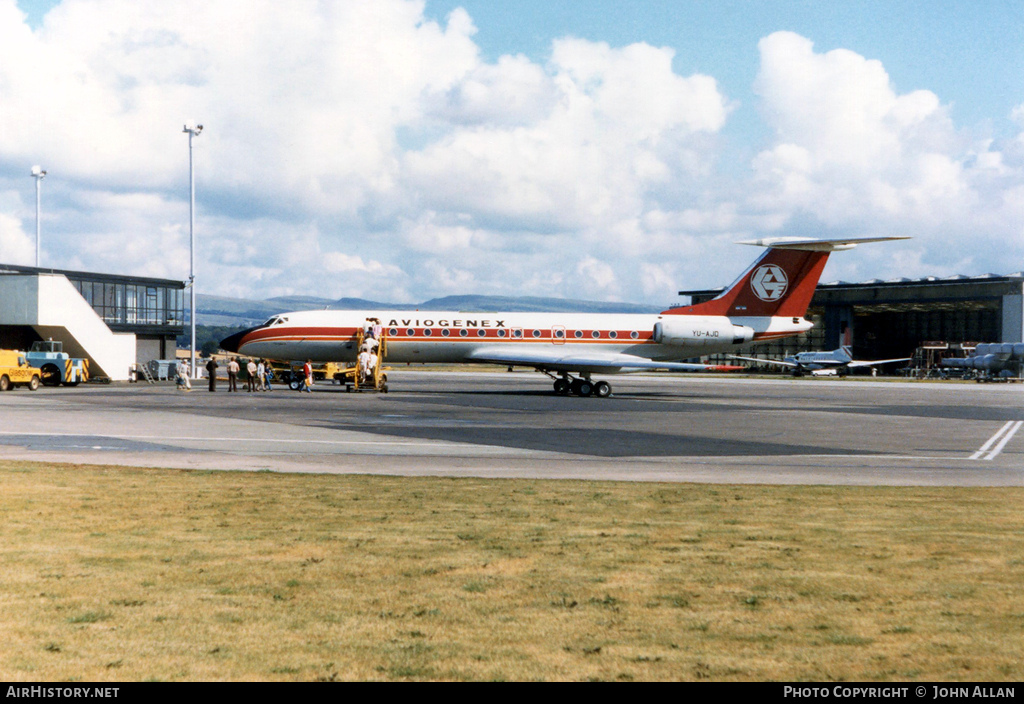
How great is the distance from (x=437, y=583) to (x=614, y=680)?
2.56 m

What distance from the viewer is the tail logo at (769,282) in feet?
155

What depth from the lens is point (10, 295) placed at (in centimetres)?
5288

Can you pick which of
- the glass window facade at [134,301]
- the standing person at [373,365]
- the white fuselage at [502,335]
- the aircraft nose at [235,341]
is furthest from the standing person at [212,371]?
the glass window facade at [134,301]

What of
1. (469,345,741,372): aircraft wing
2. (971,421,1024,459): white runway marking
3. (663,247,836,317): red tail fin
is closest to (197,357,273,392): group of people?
(469,345,741,372): aircraft wing

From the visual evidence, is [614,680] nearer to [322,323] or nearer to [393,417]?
[393,417]

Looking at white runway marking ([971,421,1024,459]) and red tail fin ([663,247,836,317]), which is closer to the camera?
white runway marking ([971,421,1024,459])

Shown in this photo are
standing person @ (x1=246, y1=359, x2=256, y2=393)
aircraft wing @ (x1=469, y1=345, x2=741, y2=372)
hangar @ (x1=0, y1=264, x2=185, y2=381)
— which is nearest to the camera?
aircraft wing @ (x1=469, y1=345, x2=741, y2=372)

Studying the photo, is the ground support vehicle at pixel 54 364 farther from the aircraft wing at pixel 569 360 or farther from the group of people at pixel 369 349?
the aircraft wing at pixel 569 360

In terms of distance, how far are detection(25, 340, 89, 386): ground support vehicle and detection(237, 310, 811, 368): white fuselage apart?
1094 cm

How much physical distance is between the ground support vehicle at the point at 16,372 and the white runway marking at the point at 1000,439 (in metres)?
41.6

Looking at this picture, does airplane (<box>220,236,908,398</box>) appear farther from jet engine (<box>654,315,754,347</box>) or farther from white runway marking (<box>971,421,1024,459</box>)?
white runway marking (<box>971,421,1024,459</box>)

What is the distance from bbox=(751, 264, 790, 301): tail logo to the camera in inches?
1865

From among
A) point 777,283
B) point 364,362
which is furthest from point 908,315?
point 364,362

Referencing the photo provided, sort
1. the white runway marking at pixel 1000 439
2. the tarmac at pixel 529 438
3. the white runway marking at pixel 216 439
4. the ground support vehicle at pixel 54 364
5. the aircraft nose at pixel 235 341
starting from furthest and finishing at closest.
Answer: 1. the ground support vehicle at pixel 54 364
2. the aircraft nose at pixel 235 341
3. the white runway marking at pixel 1000 439
4. the white runway marking at pixel 216 439
5. the tarmac at pixel 529 438
